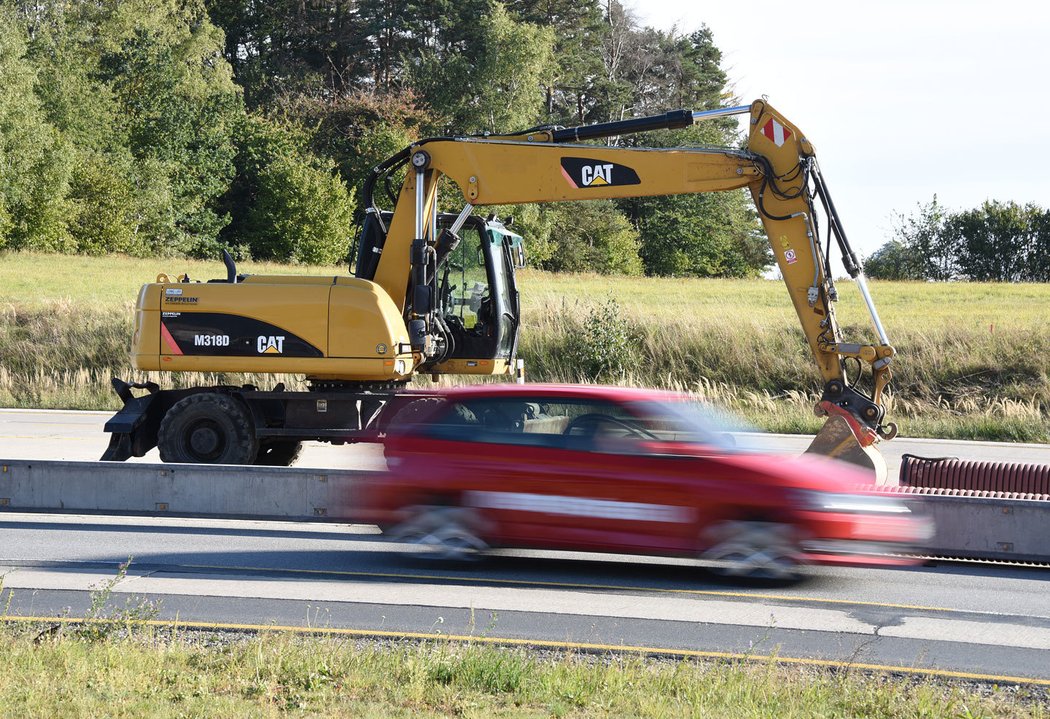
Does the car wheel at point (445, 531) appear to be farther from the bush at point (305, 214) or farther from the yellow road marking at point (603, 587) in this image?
the bush at point (305, 214)

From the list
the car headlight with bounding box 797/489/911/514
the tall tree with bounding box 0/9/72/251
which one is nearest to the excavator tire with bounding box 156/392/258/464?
the car headlight with bounding box 797/489/911/514

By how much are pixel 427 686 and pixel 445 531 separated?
343cm

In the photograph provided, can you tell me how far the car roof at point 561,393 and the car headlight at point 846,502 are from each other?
1.45 m

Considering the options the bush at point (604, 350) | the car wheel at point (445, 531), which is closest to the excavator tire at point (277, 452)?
the car wheel at point (445, 531)

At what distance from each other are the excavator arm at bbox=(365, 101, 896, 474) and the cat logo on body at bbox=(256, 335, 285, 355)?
1.58 m

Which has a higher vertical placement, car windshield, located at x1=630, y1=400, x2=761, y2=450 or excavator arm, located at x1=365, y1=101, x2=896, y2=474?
excavator arm, located at x1=365, y1=101, x2=896, y2=474

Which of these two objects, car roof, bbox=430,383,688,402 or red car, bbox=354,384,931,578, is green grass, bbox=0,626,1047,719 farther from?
car roof, bbox=430,383,688,402

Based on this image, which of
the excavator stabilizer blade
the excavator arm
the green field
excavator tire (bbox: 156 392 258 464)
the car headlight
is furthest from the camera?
the green field

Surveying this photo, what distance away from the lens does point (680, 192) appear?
1450 cm

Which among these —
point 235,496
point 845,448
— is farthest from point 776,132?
point 235,496

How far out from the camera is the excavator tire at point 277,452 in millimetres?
15281

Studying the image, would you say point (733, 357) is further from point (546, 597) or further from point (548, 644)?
point (548, 644)

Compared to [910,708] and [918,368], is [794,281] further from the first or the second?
[918,368]

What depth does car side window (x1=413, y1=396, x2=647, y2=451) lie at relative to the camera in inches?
384
